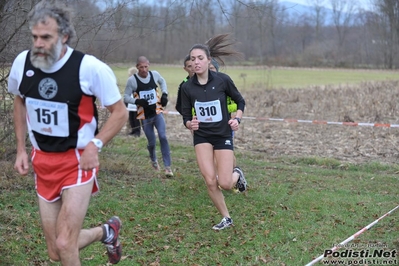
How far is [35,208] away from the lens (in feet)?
24.2

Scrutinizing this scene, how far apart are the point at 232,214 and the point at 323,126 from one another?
30.4 ft

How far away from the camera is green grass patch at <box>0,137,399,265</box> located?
600 cm

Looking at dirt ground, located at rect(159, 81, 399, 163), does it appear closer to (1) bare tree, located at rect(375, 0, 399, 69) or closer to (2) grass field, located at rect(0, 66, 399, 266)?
(2) grass field, located at rect(0, 66, 399, 266)

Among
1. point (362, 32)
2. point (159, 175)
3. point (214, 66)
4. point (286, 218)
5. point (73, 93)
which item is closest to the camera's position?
point (73, 93)

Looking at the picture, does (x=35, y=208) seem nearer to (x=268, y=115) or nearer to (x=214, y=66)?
(x=214, y=66)

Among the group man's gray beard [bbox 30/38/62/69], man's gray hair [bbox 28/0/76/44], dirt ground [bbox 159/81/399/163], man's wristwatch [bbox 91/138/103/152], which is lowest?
dirt ground [bbox 159/81/399/163]

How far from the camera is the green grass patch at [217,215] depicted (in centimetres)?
600

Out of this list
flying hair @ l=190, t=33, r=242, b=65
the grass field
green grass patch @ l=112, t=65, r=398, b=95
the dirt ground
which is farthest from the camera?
green grass patch @ l=112, t=65, r=398, b=95

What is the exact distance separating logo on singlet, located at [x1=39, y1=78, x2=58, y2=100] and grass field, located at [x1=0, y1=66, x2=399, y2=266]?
2.21m

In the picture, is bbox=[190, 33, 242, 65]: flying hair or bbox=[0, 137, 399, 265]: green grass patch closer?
bbox=[0, 137, 399, 265]: green grass patch

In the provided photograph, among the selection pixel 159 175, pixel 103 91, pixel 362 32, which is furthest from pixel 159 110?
pixel 362 32

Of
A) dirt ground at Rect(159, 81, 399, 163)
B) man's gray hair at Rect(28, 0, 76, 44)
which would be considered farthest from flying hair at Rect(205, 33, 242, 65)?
man's gray hair at Rect(28, 0, 76, 44)

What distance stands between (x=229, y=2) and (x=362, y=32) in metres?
60.4

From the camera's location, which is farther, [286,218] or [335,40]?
[335,40]
